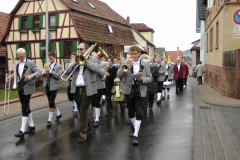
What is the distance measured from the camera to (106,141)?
6.27m

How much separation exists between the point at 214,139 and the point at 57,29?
21.3m

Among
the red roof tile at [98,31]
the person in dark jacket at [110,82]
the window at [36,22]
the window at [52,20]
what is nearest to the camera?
the person in dark jacket at [110,82]

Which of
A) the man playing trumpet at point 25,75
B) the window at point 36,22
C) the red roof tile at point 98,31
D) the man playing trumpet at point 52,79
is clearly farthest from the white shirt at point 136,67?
the window at point 36,22

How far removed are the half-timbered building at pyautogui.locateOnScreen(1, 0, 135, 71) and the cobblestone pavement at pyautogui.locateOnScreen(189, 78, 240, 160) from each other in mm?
17189

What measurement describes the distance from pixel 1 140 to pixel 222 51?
446 inches

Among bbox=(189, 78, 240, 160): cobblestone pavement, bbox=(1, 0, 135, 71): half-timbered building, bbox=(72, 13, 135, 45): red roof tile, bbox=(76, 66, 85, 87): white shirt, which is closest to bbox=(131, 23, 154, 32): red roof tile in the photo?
bbox=(72, 13, 135, 45): red roof tile

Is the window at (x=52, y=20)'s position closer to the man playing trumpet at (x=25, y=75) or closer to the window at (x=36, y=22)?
the window at (x=36, y=22)

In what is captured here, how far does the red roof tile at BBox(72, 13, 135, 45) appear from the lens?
2500 centimetres

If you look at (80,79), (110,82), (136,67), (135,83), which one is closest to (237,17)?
(110,82)

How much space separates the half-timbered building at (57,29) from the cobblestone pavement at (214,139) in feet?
56.4

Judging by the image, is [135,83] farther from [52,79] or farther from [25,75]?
[52,79]

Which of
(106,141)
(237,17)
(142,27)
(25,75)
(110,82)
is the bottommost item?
(106,141)

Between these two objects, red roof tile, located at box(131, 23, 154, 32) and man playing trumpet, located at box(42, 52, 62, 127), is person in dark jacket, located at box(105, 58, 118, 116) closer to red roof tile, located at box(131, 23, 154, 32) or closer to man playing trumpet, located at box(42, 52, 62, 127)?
man playing trumpet, located at box(42, 52, 62, 127)

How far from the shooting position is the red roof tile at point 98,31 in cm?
2500
